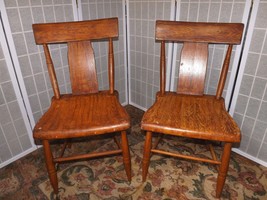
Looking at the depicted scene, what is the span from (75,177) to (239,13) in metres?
1.51

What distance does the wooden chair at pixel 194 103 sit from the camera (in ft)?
3.59

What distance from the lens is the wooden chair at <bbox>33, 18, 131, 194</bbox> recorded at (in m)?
1.11

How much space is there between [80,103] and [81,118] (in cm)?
17

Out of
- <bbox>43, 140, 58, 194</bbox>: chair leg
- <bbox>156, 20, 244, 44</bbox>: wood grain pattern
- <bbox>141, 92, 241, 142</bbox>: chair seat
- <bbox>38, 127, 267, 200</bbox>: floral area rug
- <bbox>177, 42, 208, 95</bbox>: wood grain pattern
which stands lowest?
<bbox>38, 127, 267, 200</bbox>: floral area rug

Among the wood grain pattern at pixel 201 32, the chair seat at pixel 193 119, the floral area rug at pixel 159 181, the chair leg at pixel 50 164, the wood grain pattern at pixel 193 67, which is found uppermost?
the wood grain pattern at pixel 201 32

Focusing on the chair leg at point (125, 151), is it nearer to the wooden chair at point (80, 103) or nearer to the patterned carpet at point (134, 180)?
the wooden chair at point (80, 103)

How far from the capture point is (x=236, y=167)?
1499 millimetres

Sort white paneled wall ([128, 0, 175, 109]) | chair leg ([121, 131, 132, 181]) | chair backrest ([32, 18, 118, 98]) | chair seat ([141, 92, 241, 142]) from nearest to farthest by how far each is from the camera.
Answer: chair seat ([141, 92, 241, 142]) → chair leg ([121, 131, 132, 181]) → chair backrest ([32, 18, 118, 98]) → white paneled wall ([128, 0, 175, 109])

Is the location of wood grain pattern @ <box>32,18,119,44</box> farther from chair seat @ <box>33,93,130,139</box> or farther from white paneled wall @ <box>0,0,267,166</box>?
chair seat @ <box>33,93,130,139</box>

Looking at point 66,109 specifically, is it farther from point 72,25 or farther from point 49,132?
point 72,25

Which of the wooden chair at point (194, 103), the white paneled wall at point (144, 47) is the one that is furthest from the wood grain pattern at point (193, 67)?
the white paneled wall at point (144, 47)

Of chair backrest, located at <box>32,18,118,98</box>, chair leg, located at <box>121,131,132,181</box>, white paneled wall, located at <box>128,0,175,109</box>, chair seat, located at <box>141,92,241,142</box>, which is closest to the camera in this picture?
chair seat, located at <box>141,92,241,142</box>

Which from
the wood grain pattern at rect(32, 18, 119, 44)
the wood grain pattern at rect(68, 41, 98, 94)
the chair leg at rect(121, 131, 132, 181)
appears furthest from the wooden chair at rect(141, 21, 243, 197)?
the wood grain pattern at rect(68, 41, 98, 94)

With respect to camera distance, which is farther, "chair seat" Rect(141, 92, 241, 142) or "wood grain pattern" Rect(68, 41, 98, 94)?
"wood grain pattern" Rect(68, 41, 98, 94)
